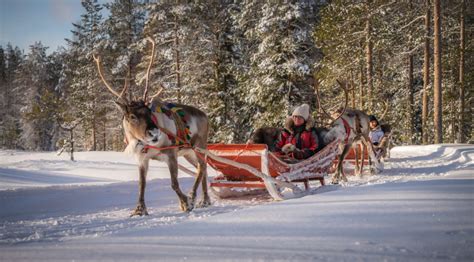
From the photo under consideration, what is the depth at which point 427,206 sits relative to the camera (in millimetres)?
3750

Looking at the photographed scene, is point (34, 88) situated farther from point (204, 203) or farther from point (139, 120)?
point (139, 120)

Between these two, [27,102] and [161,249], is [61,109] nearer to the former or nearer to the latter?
[27,102]

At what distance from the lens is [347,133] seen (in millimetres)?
8602

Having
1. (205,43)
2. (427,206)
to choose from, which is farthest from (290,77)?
(427,206)

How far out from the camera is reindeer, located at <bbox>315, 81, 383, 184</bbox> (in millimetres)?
8312

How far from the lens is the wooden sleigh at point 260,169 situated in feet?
20.0

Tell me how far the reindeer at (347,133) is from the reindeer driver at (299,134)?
0.70m

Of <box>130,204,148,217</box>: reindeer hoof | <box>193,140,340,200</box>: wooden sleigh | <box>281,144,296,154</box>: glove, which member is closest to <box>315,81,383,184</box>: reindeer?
<box>281,144,296,154</box>: glove

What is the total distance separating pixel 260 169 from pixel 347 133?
3069 millimetres

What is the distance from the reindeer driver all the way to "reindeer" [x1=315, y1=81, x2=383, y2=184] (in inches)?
27.7

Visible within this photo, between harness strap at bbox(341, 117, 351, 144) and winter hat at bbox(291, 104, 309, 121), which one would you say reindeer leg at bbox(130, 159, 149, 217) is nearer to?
winter hat at bbox(291, 104, 309, 121)

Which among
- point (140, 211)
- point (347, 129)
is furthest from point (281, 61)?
point (140, 211)

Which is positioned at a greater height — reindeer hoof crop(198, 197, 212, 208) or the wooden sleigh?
the wooden sleigh

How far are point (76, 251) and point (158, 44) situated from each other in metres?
19.5
